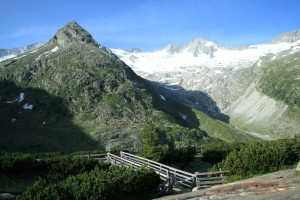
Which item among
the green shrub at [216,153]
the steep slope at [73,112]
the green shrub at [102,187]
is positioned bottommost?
the green shrub at [216,153]

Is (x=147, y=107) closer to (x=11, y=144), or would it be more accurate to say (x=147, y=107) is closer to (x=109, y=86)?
(x=109, y=86)

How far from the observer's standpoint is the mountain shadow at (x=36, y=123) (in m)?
143

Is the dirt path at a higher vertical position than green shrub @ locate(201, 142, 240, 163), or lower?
higher

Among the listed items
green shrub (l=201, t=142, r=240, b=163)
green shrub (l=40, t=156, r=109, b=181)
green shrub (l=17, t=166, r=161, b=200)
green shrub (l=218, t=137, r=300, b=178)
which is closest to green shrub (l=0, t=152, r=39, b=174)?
green shrub (l=40, t=156, r=109, b=181)

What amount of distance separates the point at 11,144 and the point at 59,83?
5910cm

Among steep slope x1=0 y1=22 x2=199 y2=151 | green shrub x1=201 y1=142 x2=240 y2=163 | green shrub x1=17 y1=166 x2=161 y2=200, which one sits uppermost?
steep slope x1=0 y1=22 x2=199 y2=151

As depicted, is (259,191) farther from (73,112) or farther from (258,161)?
(73,112)

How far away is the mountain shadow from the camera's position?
14262cm

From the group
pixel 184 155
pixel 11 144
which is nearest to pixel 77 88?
pixel 11 144

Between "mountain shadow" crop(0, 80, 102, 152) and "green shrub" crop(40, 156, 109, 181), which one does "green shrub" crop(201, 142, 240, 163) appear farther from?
"mountain shadow" crop(0, 80, 102, 152)

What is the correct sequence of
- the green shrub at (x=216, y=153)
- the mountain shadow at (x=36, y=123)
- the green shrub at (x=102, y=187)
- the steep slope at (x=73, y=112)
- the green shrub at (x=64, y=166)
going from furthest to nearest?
the steep slope at (x=73, y=112)
the mountain shadow at (x=36, y=123)
the green shrub at (x=216, y=153)
the green shrub at (x=64, y=166)
the green shrub at (x=102, y=187)

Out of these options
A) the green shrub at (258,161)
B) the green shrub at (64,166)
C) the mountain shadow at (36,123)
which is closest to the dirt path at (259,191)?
the green shrub at (258,161)

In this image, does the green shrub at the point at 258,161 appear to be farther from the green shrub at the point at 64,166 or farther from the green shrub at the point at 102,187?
the green shrub at the point at 64,166

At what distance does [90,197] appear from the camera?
25.9 metres
